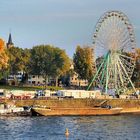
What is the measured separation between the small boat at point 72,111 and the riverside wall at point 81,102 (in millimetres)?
4585

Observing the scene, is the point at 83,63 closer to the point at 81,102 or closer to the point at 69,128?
the point at 81,102

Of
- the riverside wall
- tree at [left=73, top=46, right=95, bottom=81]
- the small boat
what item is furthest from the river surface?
tree at [left=73, top=46, right=95, bottom=81]

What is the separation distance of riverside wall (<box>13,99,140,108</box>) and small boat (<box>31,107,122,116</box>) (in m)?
4.58

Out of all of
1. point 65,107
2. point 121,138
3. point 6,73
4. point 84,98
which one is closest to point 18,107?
point 65,107

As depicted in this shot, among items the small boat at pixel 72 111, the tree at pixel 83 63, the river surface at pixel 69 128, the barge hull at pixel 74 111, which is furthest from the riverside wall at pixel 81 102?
the tree at pixel 83 63

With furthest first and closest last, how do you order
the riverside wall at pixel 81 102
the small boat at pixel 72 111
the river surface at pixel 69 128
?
the riverside wall at pixel 81 102, the small boat at pixel 72 111, the river surface at pixel 69 128

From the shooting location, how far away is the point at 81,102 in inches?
5472

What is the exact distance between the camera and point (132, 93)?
169125 millimetres

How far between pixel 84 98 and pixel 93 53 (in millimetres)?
11660

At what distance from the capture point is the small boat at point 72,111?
123 metres

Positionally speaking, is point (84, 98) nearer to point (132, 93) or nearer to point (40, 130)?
point (132, 93)

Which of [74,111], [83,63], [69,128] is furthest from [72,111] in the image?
[83,63]

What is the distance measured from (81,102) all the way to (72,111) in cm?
993

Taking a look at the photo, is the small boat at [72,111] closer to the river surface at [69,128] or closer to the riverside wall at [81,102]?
the riverside wall at [81,102]
